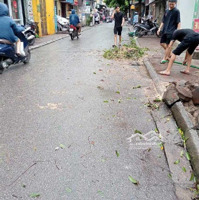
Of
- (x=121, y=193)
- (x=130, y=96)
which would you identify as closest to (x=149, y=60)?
(x=130, y=96)

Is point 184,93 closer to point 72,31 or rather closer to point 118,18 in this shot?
point 118,18

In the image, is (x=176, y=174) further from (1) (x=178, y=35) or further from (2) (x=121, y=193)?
(1) (x=178, y=35)

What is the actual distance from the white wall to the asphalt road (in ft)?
25.4

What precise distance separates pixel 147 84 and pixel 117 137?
296cm

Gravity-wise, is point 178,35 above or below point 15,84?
above

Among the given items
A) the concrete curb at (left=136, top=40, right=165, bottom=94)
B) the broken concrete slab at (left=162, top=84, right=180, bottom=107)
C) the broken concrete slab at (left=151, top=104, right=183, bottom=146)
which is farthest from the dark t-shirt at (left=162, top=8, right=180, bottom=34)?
the broken concrete slab at (left=151, top=104, right=183, bottom=146)

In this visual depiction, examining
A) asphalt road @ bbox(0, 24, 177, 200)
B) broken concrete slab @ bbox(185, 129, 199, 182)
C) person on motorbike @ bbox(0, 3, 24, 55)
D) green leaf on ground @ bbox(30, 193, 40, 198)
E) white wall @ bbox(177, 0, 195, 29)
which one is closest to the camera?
green leaf on ground @ bbox(30, 193, 40, 198)

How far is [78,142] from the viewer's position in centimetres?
331

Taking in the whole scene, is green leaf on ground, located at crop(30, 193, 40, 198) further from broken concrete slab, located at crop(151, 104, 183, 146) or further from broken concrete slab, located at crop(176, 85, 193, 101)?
broken concrete slab, located at crop(176, 85, 193, 101)

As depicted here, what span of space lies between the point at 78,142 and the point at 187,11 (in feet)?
37.6

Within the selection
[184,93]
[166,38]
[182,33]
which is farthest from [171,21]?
[184,93]

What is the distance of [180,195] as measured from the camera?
2.38 meters

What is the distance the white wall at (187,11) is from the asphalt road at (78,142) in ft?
25.4

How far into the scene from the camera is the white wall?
480 inches
